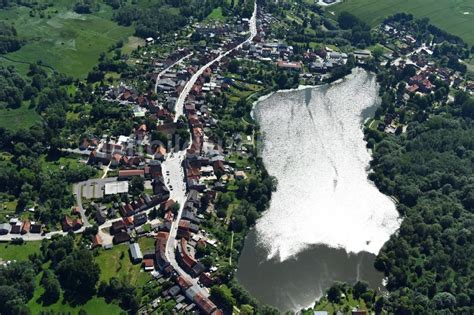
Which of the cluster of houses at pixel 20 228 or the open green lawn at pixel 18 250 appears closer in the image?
the open green lawn at pixel 18 250

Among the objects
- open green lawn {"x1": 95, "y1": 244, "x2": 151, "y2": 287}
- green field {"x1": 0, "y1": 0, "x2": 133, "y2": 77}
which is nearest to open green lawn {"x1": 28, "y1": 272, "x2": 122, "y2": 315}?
open green lawn {"x1": 95, "y1": 244, "x2": 151, "y2": 287}

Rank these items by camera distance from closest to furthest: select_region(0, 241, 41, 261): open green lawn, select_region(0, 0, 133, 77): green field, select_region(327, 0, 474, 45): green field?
select_region(0, 241, 41, 261): open green lawn, select_region(0, 0, 133, 77): green field, select_region(327, 0, 474, 45): green field

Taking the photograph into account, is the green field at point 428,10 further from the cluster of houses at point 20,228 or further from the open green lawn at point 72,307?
the open green lawn at point 72,307

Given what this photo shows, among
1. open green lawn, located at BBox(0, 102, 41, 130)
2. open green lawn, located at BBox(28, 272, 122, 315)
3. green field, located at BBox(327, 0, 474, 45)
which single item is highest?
green field, located at BBox(327, 0, 474, 45)

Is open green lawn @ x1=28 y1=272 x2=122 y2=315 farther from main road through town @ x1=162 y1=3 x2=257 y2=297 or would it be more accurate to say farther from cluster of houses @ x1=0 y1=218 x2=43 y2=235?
cluster of houses @ x1=0 y1=218 x2=43 y2=235

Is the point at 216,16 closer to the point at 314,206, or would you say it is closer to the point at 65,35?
the point at 65,35

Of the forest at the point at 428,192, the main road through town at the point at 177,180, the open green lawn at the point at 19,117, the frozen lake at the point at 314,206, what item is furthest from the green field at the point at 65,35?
the forest at the point at 428,192
